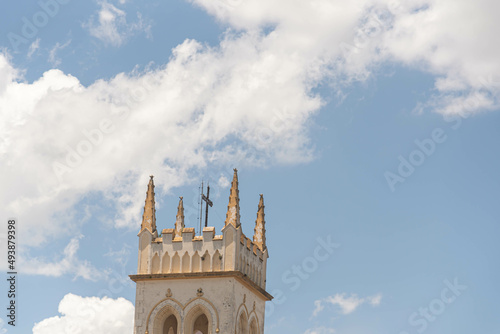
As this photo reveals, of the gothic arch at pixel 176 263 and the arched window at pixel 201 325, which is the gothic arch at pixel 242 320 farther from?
the gothic arch at pixel 176 263

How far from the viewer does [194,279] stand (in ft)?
173

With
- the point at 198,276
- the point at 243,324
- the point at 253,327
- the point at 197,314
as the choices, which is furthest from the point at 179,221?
the point at 253,327

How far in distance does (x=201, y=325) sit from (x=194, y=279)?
240 centimetres

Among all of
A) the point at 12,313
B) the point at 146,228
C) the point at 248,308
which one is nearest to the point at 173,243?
the point at 146,228

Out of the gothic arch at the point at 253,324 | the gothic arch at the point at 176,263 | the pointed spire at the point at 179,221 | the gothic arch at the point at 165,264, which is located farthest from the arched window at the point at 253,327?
the pointed spire at the point at 179,221

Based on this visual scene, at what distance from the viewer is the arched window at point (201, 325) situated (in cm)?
5262

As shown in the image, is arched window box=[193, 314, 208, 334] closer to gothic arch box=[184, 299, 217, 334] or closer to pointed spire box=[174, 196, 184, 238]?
gothic arch box=[184, 299, 217, 334]

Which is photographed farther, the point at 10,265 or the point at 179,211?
the point at 179,211

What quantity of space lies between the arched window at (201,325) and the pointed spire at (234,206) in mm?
4930

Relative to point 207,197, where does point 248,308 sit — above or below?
below

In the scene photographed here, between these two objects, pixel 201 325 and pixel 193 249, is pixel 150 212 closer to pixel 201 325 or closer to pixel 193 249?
pixel 193 249

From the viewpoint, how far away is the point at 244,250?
54.3 metres

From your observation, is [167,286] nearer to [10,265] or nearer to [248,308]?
[248,308]

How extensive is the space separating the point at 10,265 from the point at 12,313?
239 centimetres
